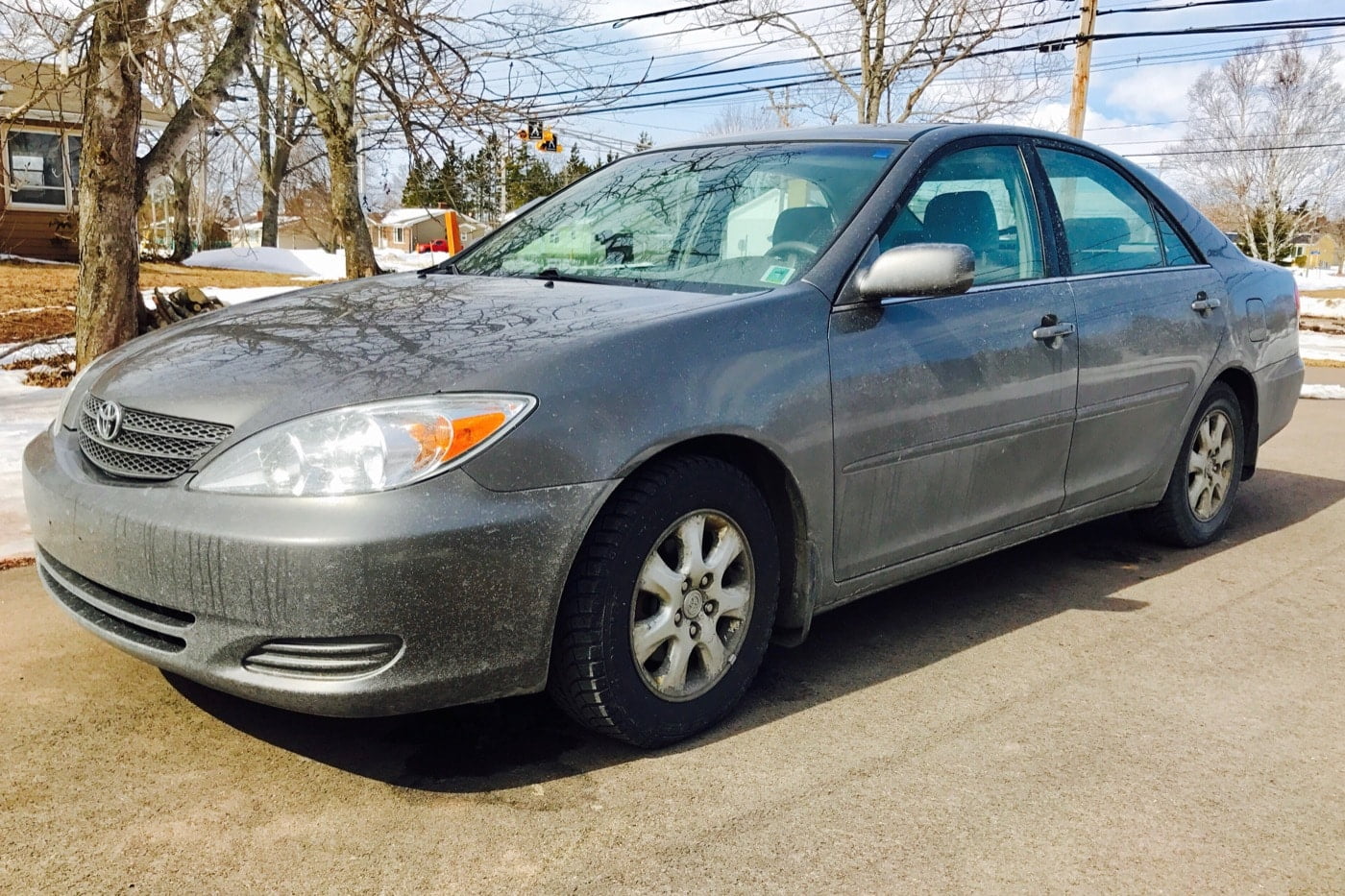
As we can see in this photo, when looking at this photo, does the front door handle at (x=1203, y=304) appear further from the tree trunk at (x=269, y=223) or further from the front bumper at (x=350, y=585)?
the tree trunk at (x=269, y=223)

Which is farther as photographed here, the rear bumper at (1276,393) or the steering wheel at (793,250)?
the rear bumper at (1276,393)

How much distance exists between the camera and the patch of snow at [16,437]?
16.0 ft

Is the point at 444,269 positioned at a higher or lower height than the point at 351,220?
lower

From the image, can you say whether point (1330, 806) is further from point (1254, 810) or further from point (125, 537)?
point (125, 537)

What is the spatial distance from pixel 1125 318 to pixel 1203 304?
0.65 metres

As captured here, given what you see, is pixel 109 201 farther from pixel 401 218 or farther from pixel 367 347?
pixel 401 218

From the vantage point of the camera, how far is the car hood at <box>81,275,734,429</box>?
2.75 m

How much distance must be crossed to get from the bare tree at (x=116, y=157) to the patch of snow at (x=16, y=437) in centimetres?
50

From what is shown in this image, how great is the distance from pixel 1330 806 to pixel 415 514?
221 cm

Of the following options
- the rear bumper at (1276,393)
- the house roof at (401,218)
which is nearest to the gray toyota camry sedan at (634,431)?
the rear bumper at (1276,393)

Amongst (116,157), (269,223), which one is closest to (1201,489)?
(116,157)

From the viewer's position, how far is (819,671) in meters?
3.70

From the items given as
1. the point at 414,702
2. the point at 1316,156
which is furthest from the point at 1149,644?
the point at 1316,156

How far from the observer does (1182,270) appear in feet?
15.7
